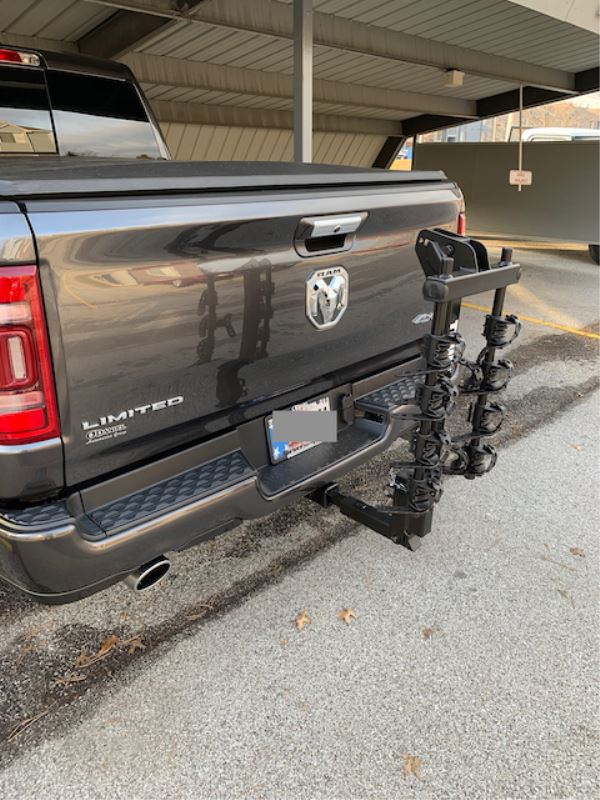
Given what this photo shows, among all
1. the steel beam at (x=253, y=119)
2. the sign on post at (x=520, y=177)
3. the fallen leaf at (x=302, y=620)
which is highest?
the steel beam at (x=253, y=119)

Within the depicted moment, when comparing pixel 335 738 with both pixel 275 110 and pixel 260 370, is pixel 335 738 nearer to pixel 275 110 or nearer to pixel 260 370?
pixel 260 370

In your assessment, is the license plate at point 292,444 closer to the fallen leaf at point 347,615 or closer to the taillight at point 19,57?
the fallen leaf at point 347,615

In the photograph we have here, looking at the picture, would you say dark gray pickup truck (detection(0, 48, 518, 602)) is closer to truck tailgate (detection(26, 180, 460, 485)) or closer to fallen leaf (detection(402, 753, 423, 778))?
truck tailgate (detection(26, 180, 460, 485))

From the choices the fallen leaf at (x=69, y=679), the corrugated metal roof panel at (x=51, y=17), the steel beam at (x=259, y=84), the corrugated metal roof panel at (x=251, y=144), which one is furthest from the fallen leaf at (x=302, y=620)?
the corrugated metal roof panel at (x=251, y=144)

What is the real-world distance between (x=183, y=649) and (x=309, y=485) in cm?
83

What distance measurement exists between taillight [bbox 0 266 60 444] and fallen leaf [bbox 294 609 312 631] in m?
1.38

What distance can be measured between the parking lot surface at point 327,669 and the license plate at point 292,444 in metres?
0.72

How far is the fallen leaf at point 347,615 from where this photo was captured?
261cm

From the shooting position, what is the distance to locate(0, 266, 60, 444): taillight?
1581mm

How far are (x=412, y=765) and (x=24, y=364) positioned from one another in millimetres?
1736

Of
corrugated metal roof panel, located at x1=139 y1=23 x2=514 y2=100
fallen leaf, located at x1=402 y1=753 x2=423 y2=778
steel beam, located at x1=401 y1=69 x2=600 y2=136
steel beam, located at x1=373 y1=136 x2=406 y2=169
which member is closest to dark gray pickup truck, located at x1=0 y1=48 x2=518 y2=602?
fallen leaf, located at x1=402 y1=753 x2=423 y2=778

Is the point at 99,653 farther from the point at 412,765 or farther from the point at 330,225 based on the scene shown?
the point at 330,225

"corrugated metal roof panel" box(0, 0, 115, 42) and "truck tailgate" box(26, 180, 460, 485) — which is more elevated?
"corrugated metal roof panel" box(0, 0, 115, 42)

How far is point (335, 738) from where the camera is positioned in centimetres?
206
